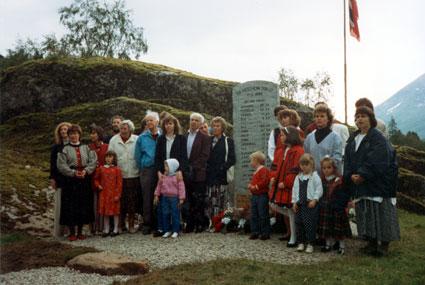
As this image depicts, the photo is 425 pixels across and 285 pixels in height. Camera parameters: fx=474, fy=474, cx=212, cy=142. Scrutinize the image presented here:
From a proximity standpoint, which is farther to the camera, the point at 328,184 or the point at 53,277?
the point at 328,184

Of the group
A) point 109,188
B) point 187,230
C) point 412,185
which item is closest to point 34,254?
point 109,188

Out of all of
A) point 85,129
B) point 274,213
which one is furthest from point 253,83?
point 85,129

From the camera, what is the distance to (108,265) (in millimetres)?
5801

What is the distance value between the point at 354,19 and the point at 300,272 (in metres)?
13.2

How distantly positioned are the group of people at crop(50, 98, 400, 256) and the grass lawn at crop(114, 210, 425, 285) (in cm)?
61

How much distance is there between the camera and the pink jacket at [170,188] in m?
7.94

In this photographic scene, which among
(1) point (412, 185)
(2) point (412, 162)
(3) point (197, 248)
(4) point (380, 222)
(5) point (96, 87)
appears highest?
(5) point (96, 87)

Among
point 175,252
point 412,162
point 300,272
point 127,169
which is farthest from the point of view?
point 412,162

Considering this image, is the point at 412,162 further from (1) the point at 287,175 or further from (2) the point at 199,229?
(1) the point at 287,175

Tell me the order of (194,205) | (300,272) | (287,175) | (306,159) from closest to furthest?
(300,272)
(306,159)
(287,175)
(194,205)

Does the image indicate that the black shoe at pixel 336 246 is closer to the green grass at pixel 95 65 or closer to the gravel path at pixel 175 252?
the gravel path at pixel 175 252

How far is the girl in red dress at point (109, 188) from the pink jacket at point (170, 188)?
814 mm

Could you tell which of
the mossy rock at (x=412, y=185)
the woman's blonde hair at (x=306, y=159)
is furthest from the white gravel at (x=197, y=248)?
the mossy rock at (x=412, y=185)

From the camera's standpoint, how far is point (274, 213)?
8.09 meters
